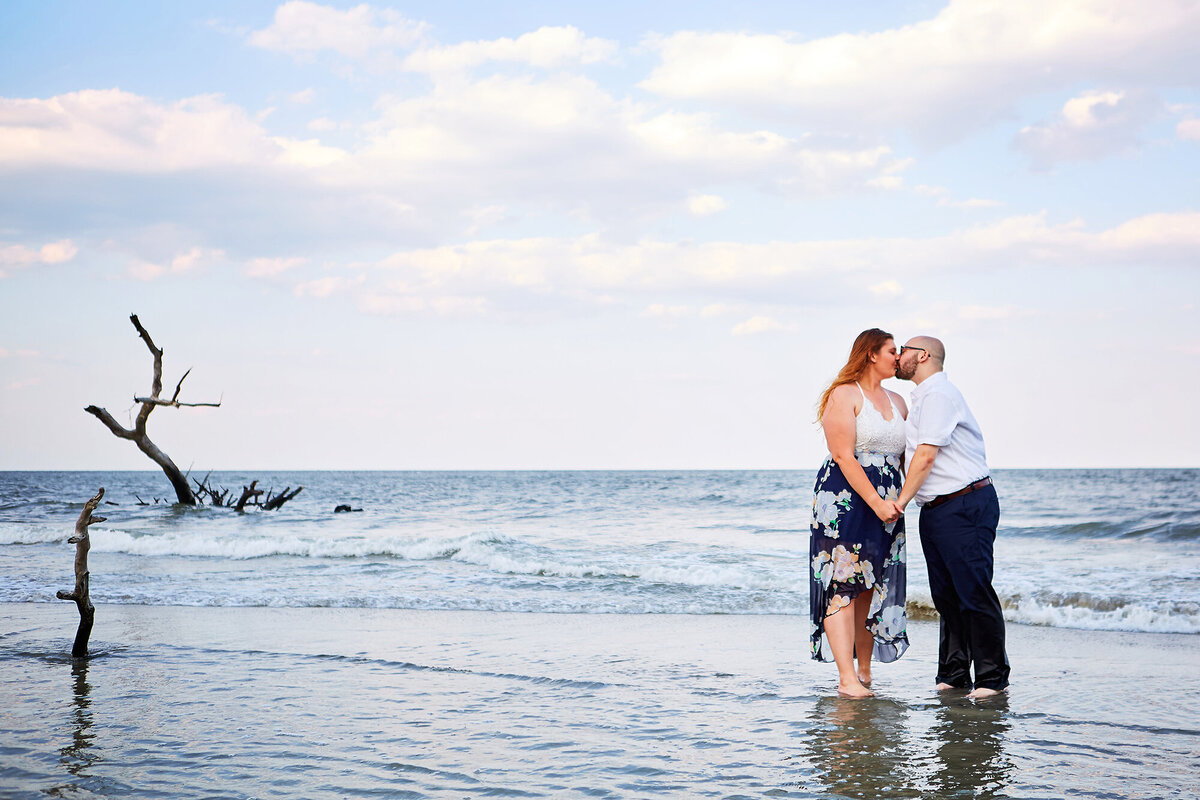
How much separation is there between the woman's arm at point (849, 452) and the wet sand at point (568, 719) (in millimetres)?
1049

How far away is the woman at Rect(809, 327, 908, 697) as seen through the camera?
15.3 ft

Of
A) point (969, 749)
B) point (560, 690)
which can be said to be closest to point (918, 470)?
point (969, 749)

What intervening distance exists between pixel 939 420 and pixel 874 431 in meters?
0.33

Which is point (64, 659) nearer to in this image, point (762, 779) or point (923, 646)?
point (762, 779)

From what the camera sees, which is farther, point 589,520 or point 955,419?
point 589,520

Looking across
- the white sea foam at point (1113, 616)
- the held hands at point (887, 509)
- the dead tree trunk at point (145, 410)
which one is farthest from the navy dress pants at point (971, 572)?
the dead tree trunk at point (145, 410)

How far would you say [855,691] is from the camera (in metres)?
4.89

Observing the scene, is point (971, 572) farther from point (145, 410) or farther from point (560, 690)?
point (145, 410)

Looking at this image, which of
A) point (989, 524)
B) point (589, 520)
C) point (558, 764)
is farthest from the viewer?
point (589, 520)

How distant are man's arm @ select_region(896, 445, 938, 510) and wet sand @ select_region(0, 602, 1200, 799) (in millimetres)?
1113

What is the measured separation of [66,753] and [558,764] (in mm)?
2151

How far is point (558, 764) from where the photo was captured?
3742mm

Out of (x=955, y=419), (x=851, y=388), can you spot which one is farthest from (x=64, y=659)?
(x=955, y=419)

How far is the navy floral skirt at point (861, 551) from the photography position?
15.5ft
